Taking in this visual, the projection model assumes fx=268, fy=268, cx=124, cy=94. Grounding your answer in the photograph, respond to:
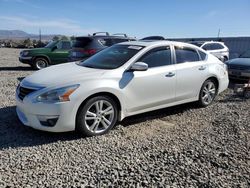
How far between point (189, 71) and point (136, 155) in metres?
2.60

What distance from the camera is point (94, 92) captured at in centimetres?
434

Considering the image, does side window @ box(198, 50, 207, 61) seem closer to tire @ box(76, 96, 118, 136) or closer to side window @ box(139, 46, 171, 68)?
side window @ box(139, 46, 171, 68)

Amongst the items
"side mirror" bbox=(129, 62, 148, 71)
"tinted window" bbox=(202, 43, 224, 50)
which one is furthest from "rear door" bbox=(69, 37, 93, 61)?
"tinted window" bbox=(202, 43, 224, 50)

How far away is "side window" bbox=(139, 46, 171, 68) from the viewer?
16.9ft

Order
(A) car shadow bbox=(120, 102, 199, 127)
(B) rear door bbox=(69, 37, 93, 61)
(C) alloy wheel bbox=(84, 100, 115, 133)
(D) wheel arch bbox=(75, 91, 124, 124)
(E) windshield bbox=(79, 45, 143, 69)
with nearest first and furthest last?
(D) wheel arch bbox=(75, 91, 124, 124)
(C) alloy wheel bbox=(84, 100, 115, 133)
(E) windshield bbox=(79, 45, 143, 69)
(A) car shadow bbox=(120, 102, 199, 127)
(B) rear door bbox=(69, 37, 93, 61)

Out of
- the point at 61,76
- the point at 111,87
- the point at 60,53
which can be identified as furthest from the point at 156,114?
the point at 60,53

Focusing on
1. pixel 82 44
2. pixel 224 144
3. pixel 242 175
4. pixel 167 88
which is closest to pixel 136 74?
pixel 167 88

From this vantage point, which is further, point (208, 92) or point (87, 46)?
point (87, 46)

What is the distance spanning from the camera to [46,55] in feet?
43.7

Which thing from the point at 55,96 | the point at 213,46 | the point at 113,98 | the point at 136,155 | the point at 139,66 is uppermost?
the point at 213,46

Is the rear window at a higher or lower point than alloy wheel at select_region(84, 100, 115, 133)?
higher

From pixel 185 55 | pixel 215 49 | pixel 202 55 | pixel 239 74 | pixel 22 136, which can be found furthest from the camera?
pixel 215 49

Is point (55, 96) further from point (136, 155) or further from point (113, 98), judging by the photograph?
point (136, 155)

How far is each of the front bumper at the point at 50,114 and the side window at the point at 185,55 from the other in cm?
261
